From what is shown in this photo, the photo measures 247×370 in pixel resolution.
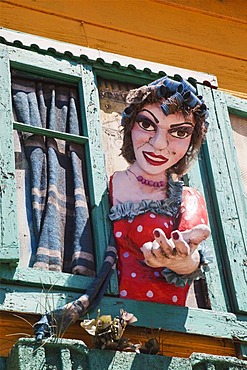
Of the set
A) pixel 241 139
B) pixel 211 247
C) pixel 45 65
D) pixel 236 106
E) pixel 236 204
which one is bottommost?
pixel 211 247


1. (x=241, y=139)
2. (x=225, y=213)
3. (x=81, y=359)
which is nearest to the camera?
(x=81, y=359)

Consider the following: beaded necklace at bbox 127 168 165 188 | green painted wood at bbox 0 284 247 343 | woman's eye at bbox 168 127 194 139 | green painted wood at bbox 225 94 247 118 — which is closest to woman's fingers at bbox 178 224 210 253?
green painted wood at bbox 0 284 247 343

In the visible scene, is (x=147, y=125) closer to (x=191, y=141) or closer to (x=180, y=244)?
(x=191, y=141)

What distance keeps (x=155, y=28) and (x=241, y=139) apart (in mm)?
1010

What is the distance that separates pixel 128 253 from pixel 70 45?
4.44 ft

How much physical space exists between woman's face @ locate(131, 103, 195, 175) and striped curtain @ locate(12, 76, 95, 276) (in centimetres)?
32

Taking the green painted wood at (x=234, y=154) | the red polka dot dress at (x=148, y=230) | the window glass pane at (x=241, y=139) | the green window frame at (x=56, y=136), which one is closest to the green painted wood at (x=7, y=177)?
the green window frame at (x=56, y=136)

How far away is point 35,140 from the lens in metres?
5.43

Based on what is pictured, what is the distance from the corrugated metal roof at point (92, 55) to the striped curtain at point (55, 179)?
0.20m

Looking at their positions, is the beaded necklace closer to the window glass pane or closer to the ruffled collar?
the ruffled collar

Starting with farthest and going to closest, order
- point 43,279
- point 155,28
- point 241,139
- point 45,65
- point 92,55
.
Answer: point 155,28 < point 241,139 < point 92,55 < point 45,65 < point 43,279

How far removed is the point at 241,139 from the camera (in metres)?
6.17

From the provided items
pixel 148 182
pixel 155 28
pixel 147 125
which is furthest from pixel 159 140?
pixel 155 28

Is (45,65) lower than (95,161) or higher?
higher
